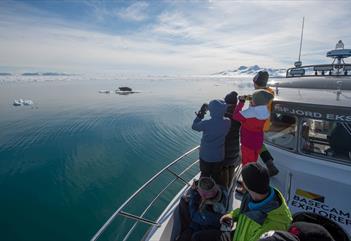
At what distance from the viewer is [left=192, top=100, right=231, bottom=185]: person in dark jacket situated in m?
3.26

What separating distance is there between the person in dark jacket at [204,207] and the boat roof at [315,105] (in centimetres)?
129

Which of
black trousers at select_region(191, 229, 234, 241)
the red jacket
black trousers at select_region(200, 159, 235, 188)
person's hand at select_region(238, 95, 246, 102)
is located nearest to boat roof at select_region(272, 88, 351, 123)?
the red jacket

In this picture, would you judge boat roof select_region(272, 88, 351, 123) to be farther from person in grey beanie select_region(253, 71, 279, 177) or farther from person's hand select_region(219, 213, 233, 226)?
person's hand select_region(219, 213, 233, 226)

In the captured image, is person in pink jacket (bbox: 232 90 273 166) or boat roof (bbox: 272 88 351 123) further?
person in pink jacket (bbox: 232 90 273 166)

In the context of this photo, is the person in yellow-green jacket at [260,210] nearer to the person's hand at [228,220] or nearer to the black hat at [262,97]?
the person's hand at [228,220]

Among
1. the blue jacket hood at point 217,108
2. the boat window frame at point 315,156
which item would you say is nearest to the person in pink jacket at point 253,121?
the blue jacket hood at point 217,108

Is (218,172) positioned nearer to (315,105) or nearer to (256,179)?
(315,105)

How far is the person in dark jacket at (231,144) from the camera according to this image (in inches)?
141

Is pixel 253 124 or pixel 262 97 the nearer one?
pixel 262 97

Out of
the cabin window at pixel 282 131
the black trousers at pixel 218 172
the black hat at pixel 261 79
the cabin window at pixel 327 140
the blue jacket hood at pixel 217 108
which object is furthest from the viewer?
the black trousers at pixel 218 172

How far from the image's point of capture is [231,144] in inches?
144

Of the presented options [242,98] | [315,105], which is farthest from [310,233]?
[242,98]

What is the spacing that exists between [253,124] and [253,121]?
0.14 ft

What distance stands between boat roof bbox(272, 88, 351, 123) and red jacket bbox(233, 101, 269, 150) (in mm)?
246
